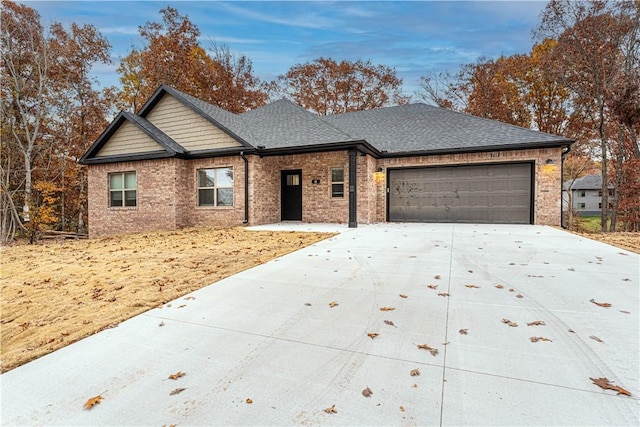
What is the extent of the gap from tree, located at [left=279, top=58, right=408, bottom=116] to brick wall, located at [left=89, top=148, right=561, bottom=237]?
12.9m

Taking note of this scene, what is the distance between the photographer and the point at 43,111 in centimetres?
1766

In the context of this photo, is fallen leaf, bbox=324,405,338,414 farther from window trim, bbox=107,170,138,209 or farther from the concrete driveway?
window trim, bbox=107,170,138,209

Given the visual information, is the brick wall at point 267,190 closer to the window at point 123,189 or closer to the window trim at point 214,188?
the window trim at point 214,188

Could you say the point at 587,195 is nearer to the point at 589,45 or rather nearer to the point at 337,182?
the point at 589,45

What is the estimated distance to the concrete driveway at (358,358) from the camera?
1.81 meters

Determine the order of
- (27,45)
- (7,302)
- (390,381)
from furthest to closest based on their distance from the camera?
(27,45) < (7,302) < (390,381)

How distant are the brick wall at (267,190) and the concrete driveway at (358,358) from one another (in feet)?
24.9

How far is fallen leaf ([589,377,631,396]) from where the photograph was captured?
1929mm

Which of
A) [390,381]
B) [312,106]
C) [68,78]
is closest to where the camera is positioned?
[390,381]

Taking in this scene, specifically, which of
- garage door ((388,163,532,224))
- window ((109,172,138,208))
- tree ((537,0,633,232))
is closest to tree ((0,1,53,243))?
window ((109,172,138,208))

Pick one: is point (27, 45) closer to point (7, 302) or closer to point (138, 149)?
point (138, 149)

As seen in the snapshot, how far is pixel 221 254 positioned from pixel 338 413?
5.01 meters

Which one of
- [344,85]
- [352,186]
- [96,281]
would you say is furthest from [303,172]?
[344,85]

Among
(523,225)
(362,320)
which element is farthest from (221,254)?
(523,225)
